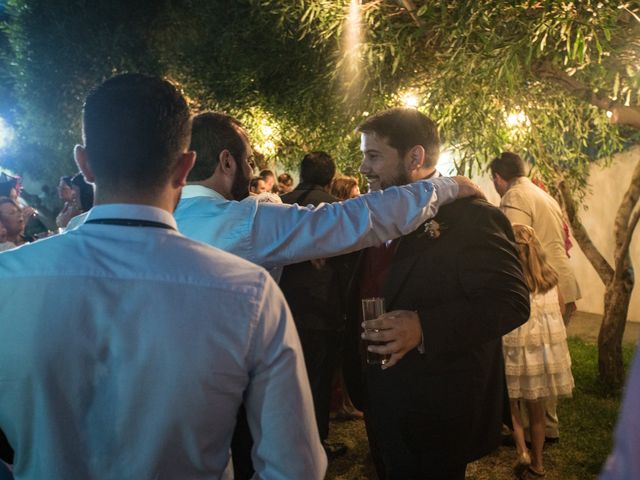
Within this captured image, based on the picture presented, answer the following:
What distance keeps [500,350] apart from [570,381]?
2.59m

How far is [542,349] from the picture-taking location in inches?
202

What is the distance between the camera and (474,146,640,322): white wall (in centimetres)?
1080

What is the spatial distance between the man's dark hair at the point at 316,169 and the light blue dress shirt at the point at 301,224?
3.14 m

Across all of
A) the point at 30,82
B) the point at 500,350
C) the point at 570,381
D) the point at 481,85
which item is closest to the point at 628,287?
the point at 570,381

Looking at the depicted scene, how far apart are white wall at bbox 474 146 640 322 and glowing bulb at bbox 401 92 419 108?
17.9 ft

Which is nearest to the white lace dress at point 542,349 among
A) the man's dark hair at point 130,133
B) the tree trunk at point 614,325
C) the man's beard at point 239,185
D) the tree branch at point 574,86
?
the tree branch at point 574,86

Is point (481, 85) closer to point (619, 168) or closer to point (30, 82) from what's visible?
point (619, 168)

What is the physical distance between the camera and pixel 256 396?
154cm

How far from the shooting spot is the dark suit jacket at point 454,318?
2703mm

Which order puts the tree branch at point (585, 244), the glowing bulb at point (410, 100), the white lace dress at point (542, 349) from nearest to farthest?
the white lace dress at point (542, 349) → the glowing bulb at point (410, 100) → the tree branch at point (585, 244)

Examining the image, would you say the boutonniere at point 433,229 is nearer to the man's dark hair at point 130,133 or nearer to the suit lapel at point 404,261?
the suit lapel at point 404,261

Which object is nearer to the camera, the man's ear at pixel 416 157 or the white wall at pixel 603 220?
the man's ear at pixel 416 157

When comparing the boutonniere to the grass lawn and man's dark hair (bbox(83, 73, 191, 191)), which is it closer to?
man's dark hair (bbox(83, 73, 191, 191))

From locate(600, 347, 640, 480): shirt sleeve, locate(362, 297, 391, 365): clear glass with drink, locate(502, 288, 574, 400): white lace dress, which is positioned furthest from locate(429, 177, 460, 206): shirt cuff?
locate(502, 288, 574, 400): white lace dress
